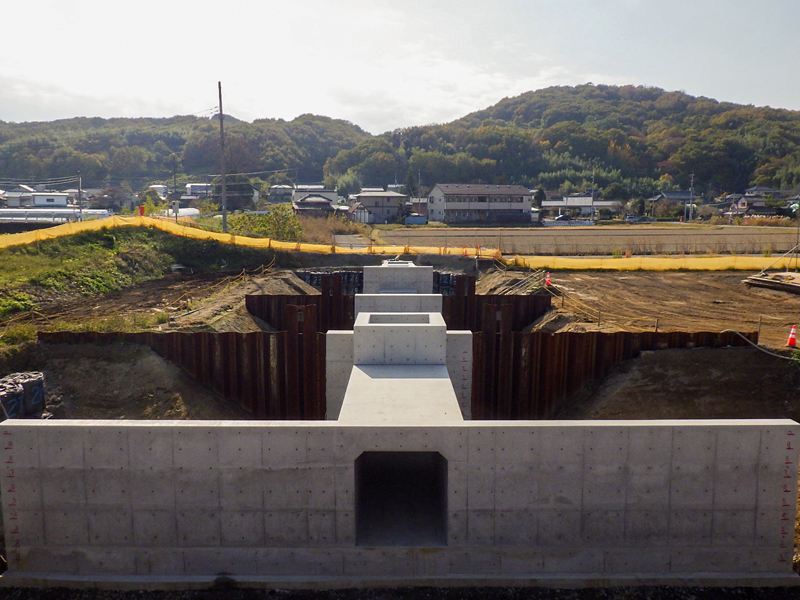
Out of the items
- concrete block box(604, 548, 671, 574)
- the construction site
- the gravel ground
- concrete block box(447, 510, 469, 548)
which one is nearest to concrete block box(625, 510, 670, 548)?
concrete block box(604, 548, 671, 574)

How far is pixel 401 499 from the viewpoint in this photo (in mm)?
11023

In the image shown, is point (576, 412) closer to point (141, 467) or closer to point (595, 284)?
point (141, 467)

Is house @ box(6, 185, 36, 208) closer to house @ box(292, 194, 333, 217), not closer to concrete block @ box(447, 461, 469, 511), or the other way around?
house @ box(292, 194, 333, 217)

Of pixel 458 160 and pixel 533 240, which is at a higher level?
pixel 458 160

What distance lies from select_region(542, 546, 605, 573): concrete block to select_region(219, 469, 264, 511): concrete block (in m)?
4.73

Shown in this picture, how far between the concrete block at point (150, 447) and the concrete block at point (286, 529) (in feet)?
6.11

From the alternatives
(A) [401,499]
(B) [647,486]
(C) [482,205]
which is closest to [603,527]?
(B) [647,486]


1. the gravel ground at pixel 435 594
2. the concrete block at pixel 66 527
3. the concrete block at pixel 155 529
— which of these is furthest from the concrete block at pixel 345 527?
the concrete block at pixel 66 527

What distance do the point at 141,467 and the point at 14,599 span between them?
2891 millimetres

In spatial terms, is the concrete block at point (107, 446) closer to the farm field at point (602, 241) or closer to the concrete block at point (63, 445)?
the concrete block at point (63, 445)

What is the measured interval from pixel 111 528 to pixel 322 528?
136 inches

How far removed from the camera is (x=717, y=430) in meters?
8.95

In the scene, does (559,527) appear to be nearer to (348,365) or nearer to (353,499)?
(353,499)

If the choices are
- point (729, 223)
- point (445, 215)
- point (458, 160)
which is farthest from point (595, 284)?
point (458, 160)
